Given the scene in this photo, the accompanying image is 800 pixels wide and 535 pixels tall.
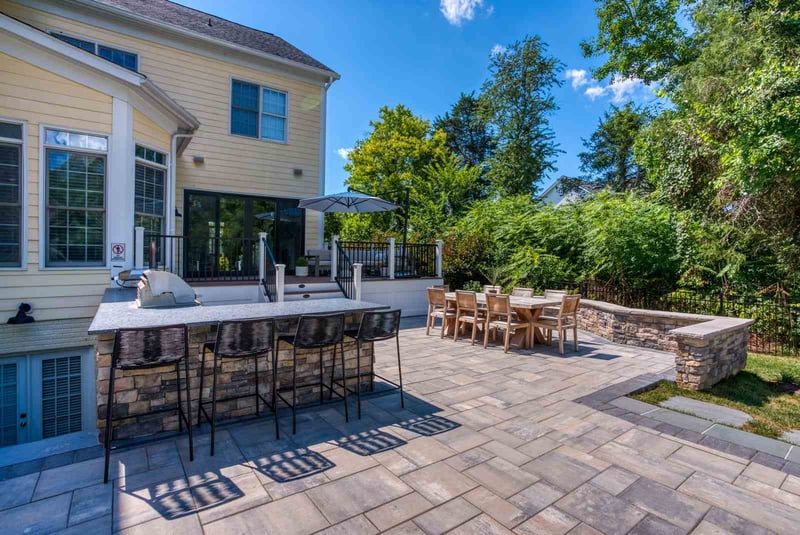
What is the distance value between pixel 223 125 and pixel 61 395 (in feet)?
23.1

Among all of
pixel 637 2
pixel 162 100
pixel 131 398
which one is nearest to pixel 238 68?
pixel 162 100

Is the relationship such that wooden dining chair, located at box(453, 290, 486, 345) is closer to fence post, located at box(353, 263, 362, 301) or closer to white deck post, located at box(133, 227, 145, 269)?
fence post, located at box(353, 263, 362, 301)

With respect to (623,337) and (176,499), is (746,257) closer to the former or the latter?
(623,337)

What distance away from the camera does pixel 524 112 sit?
21.6 metres

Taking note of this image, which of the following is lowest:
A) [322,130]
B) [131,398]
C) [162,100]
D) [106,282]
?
[131,398]

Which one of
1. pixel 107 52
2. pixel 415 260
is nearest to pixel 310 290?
pixel 415 260

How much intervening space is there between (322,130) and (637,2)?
13.1 metres

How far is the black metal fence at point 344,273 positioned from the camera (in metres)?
9.57

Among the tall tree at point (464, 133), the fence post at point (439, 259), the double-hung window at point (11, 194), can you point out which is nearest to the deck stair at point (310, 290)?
the fence post at point (439, 259)

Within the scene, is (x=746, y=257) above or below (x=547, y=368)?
above

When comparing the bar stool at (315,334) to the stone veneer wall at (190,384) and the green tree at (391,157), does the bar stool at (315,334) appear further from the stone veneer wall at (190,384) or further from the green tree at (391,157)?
the green tree at (391,157)

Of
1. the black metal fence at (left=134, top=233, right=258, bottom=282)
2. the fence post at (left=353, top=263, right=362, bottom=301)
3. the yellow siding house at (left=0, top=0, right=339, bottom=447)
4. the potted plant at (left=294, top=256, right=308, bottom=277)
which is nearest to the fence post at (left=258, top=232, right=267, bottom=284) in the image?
the black metal fence at (left=134, top=233, right=258, bottom=282)

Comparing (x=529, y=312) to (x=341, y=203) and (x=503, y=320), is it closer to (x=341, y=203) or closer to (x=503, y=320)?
(x=503, y=320)

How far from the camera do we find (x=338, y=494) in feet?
8.67
